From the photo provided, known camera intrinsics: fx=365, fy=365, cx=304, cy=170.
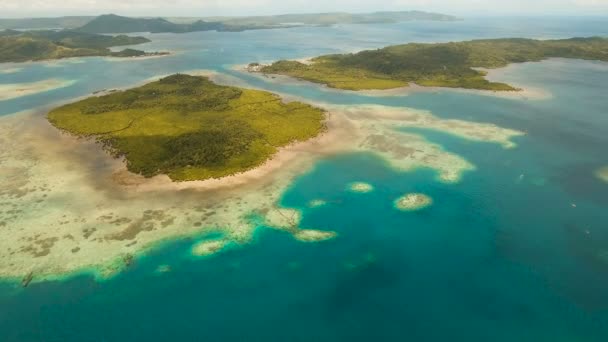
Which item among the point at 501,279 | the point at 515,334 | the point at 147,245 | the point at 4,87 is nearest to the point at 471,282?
the point at 501,279

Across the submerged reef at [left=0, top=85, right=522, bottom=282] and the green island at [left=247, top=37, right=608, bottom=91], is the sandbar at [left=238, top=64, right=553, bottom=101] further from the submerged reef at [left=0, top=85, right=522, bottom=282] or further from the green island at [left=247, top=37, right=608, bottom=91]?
the submerged reef at [left=0, top=85, right=522, bottom=282]

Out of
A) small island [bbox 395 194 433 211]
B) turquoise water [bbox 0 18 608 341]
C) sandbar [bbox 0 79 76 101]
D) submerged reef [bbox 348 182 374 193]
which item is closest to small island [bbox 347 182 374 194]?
submerged reef [bbox 348 182 374 193]

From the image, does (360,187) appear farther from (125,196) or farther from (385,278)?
(125,196)

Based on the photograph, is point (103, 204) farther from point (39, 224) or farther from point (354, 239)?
point (354, 239)

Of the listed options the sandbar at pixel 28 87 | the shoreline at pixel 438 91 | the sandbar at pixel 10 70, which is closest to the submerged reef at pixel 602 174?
the shoreline at pixel 438 91

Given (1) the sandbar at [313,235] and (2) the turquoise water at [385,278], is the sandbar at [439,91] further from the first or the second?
(1) the sandbar at [313,235]
